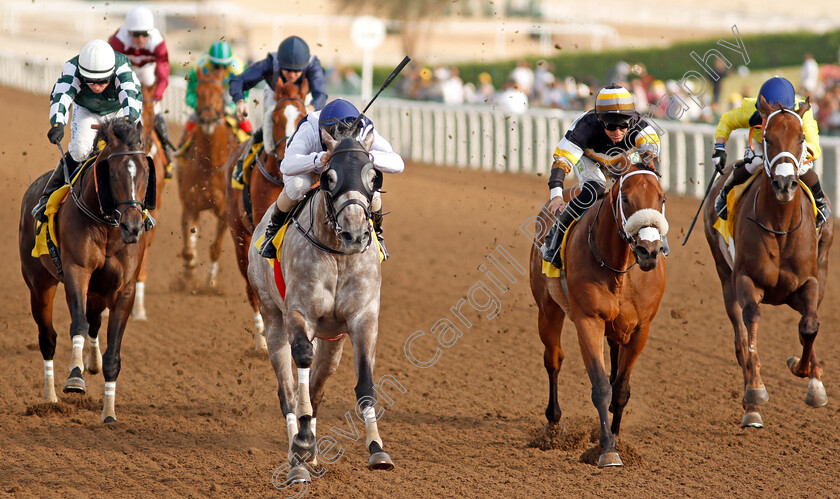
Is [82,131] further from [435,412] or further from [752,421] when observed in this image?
[752,421]

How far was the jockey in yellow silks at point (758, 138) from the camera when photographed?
687 centimetres

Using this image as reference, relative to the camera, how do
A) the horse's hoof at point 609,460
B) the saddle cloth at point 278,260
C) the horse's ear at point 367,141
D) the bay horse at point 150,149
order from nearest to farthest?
the horse's ear at point 367,141 → the horse's hoof at point 609,460 → the saddle cloth at point 278,260 → the bay horse at point 150,149

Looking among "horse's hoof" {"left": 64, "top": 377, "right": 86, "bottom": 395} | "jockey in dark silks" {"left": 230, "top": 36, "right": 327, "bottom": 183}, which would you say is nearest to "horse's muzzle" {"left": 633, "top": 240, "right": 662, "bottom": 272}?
"jockey in dark silks" {"left": 230, "top": 36, "right": 327, "bottom": 183}

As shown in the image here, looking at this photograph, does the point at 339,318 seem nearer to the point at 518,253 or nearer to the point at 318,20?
the point at 518,253

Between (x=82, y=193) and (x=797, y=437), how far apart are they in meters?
5.01

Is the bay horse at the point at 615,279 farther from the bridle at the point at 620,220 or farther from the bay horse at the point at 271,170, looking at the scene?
the bay horse at the point at 271,170

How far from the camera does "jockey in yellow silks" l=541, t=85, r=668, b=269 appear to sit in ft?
19.9

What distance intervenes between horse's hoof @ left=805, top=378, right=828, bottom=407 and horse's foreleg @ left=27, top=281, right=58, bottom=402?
5.25m

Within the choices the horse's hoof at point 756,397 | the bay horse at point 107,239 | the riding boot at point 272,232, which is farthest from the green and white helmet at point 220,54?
the horse's hoof at point 756,397

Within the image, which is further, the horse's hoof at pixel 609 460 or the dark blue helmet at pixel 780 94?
the dark blue helmet at pixel 780 94

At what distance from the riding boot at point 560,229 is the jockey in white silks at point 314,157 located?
1.12 metres

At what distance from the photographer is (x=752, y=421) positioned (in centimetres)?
650

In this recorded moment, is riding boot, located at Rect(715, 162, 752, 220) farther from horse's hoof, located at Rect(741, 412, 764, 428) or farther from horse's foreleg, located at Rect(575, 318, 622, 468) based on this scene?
horse's foreleg, located at Rect(575, 318, 622, 468)

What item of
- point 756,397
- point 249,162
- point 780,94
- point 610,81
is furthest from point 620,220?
point 610,81
